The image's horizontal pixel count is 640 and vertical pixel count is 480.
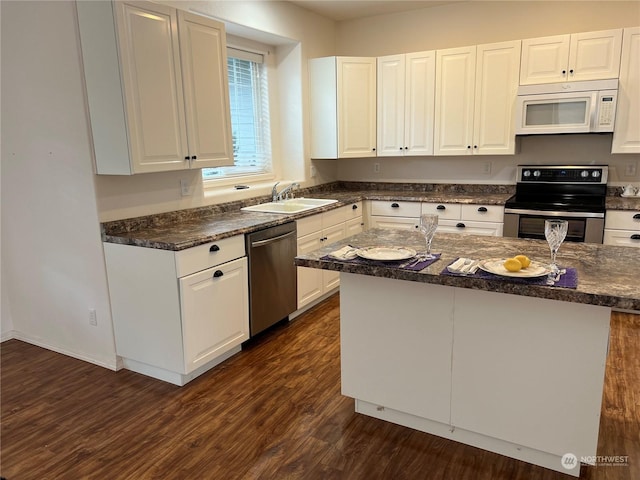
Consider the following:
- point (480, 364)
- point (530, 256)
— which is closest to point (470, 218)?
point (530, 256)

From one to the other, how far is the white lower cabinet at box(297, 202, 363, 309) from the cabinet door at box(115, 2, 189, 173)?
1.19m

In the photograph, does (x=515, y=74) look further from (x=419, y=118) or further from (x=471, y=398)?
(x=471, y=398)

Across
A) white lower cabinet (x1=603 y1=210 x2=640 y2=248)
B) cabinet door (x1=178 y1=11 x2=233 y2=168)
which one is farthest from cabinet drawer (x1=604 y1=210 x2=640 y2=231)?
cabinet door (x1=178 y1=11 x2=233 y2=168)

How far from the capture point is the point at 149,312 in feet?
9.01

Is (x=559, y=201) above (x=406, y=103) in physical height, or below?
below

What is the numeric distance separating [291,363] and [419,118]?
8.90 ft

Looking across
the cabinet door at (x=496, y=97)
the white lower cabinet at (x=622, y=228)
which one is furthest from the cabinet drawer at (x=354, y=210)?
the white lower cabinet at (x=622, y=228)

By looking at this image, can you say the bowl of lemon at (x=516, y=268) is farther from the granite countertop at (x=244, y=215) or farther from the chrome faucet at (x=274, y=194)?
the chrome faucet at (x=274, y=194)

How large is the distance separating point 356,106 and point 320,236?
1497 mm

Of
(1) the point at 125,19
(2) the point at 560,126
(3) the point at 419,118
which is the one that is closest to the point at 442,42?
(3) the point at 419,118

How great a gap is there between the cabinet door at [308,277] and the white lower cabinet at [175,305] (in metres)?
0.75

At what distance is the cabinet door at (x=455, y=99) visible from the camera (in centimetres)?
416

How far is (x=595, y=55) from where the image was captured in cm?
367

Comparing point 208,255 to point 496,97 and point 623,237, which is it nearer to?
point 496,97
